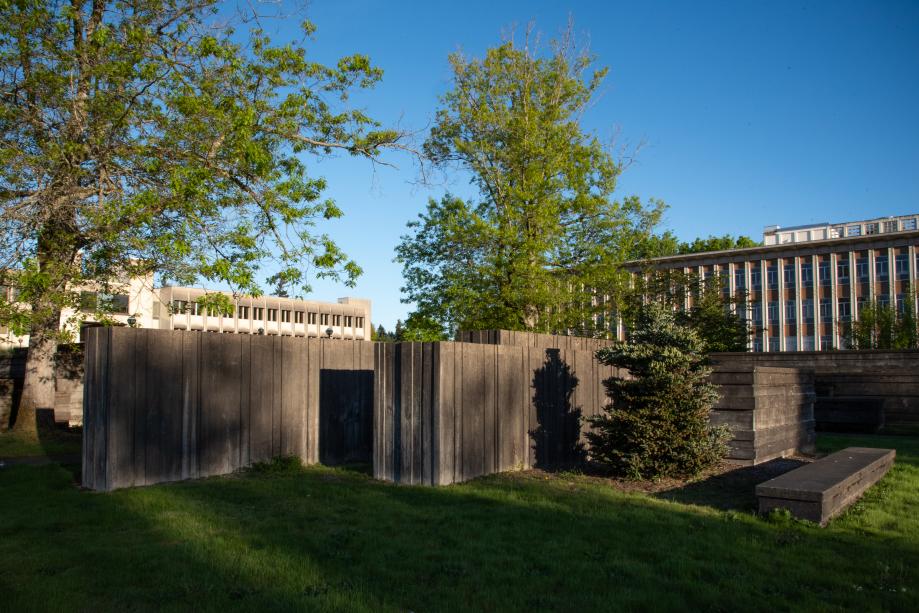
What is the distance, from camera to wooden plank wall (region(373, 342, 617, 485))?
9672 mm

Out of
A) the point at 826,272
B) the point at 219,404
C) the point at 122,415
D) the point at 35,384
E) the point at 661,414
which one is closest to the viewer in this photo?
the point at 122,415

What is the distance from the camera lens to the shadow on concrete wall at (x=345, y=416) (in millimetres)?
12049

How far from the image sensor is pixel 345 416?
12344 mm

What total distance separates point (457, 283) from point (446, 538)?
1258 cm

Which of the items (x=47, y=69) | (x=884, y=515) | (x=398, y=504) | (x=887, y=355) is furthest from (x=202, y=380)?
(x=887, y=355)

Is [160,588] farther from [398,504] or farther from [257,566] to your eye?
[398,504]

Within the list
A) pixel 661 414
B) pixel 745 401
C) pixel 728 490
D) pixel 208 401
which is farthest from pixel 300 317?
pixel 728 490

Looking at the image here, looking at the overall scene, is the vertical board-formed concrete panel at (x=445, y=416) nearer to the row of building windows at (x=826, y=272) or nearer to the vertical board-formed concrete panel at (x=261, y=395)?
the vertical board-formed concrete panel at (x=261, y=395)

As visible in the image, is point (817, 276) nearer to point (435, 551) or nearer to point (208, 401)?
point (208, 401)

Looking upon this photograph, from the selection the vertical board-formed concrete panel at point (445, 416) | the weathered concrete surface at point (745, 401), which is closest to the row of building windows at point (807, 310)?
the weathered concrete surface at point (745, 401)

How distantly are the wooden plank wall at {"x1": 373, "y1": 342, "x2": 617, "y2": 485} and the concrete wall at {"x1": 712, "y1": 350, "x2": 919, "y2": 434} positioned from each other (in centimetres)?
958

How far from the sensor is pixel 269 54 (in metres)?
13.4

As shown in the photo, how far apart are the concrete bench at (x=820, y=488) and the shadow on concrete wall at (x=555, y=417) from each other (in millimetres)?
3786

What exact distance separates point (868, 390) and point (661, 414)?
45.8ft
